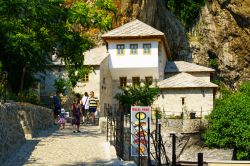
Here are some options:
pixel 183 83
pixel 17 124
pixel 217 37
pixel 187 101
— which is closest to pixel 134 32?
pixel 183 83

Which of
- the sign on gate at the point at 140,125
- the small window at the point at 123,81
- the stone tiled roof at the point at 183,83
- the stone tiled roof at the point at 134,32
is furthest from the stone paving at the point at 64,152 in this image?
the small window at the point at 123,81

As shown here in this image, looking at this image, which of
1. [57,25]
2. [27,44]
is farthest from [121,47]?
[27,44]

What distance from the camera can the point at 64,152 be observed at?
13.2 m

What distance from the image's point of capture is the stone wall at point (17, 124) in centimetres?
1201

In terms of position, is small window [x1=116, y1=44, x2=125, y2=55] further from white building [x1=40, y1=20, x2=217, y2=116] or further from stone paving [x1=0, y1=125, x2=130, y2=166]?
stone paving [x1=0, y1=125, x2=130, y2=166]

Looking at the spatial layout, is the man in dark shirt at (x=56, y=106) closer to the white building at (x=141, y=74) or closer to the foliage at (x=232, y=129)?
the foliage at (x=232, y=129)

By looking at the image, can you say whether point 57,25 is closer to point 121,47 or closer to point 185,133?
point 185,133

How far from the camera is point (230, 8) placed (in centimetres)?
5350

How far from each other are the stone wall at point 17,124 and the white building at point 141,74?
1735 centimetres

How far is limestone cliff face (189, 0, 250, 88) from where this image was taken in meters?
52.2

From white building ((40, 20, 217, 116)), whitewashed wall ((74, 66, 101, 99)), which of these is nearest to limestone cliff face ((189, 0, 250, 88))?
white building ((40, 20, 217, 116))

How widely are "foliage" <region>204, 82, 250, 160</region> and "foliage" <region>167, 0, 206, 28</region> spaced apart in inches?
998

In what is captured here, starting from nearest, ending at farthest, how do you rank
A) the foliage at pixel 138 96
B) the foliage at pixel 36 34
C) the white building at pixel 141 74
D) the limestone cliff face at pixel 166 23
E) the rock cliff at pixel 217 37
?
the foliage at pixel 36 34 < the foliage at pixel 138 96 < the white building at pixel 141 74 < the limestone cliff face at pixel 166 23 < the rock cliff at pixel 217 37

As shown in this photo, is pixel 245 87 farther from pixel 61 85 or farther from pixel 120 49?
pixel 61 85
